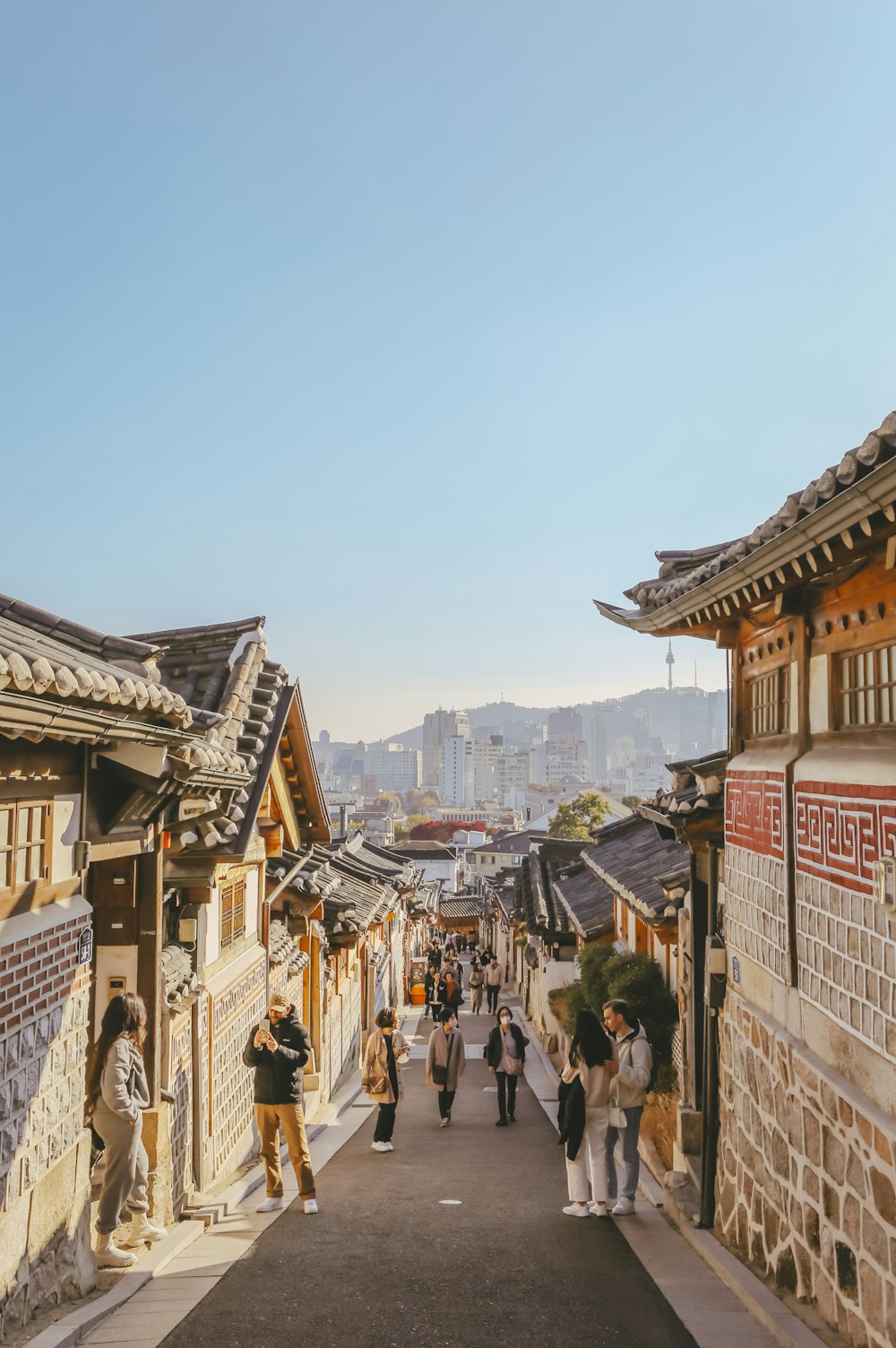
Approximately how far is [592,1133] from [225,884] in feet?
16.8

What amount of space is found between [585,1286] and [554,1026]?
18.3 m

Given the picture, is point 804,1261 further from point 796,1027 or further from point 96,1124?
point 96,1124

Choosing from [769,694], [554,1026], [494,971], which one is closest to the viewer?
[769,694]

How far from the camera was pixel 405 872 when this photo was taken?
40.8 m

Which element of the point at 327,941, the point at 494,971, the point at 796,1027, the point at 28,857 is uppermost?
the point at 28,857

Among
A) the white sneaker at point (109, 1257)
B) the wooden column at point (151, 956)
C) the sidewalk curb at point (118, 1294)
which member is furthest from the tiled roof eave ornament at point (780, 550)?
the white sneaker at point (109, 1257)

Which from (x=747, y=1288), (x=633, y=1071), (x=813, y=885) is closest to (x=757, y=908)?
(x=813, y=885)

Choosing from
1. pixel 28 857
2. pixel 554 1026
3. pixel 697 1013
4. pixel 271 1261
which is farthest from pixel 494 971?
A: pixel 28 857

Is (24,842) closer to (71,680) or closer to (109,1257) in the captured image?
(71,680)

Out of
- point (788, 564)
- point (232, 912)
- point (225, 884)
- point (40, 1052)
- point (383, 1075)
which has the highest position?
point (788, 564)

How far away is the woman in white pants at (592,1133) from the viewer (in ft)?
30.1

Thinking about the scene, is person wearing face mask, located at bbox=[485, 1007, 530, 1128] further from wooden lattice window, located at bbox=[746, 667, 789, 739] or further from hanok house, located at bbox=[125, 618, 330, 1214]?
wooden lattice window, located at bbox=[746, 667, 789, 739]


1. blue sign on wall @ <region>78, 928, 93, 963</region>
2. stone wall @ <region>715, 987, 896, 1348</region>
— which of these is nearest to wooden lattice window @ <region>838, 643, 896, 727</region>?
stone wall @ <region>715, 987, 896, 1348</region>

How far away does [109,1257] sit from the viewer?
746 centimetres
